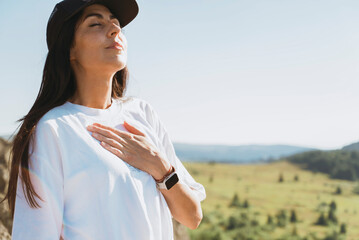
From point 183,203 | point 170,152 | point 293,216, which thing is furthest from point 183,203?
point 293,216

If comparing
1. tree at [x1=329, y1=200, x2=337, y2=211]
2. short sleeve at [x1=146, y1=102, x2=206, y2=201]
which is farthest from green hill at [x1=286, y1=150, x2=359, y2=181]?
short sleeve at [x1=146, y1=102, x2=206, y2=201]

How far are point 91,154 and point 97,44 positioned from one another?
18.6 inches

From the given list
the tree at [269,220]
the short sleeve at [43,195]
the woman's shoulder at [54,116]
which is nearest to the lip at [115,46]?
the woman's shoulder at [54,116]

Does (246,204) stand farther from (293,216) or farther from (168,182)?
(168,182)

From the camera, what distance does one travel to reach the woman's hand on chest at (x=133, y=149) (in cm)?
144

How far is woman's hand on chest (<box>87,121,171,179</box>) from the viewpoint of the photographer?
144cm

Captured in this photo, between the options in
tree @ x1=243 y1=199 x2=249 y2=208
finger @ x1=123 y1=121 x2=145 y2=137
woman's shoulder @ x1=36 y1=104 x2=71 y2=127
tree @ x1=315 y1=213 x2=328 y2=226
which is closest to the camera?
woman's shoulder @ x1=36 y1=104 x2=71 y2=127

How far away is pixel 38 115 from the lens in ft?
4.61

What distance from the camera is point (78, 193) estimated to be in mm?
1304

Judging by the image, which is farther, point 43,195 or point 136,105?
point 136,105

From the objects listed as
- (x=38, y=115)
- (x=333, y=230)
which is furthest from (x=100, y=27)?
(x=333, y=230)

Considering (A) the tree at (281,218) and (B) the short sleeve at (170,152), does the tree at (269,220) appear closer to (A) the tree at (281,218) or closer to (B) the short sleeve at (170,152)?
(A) the tree at (281,218)

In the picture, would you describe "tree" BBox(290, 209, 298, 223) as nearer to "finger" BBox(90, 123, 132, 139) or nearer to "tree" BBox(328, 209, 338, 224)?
"tree" BBox(328, 209, 338, 224)

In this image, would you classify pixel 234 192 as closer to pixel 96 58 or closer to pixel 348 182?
pixel 348 182
